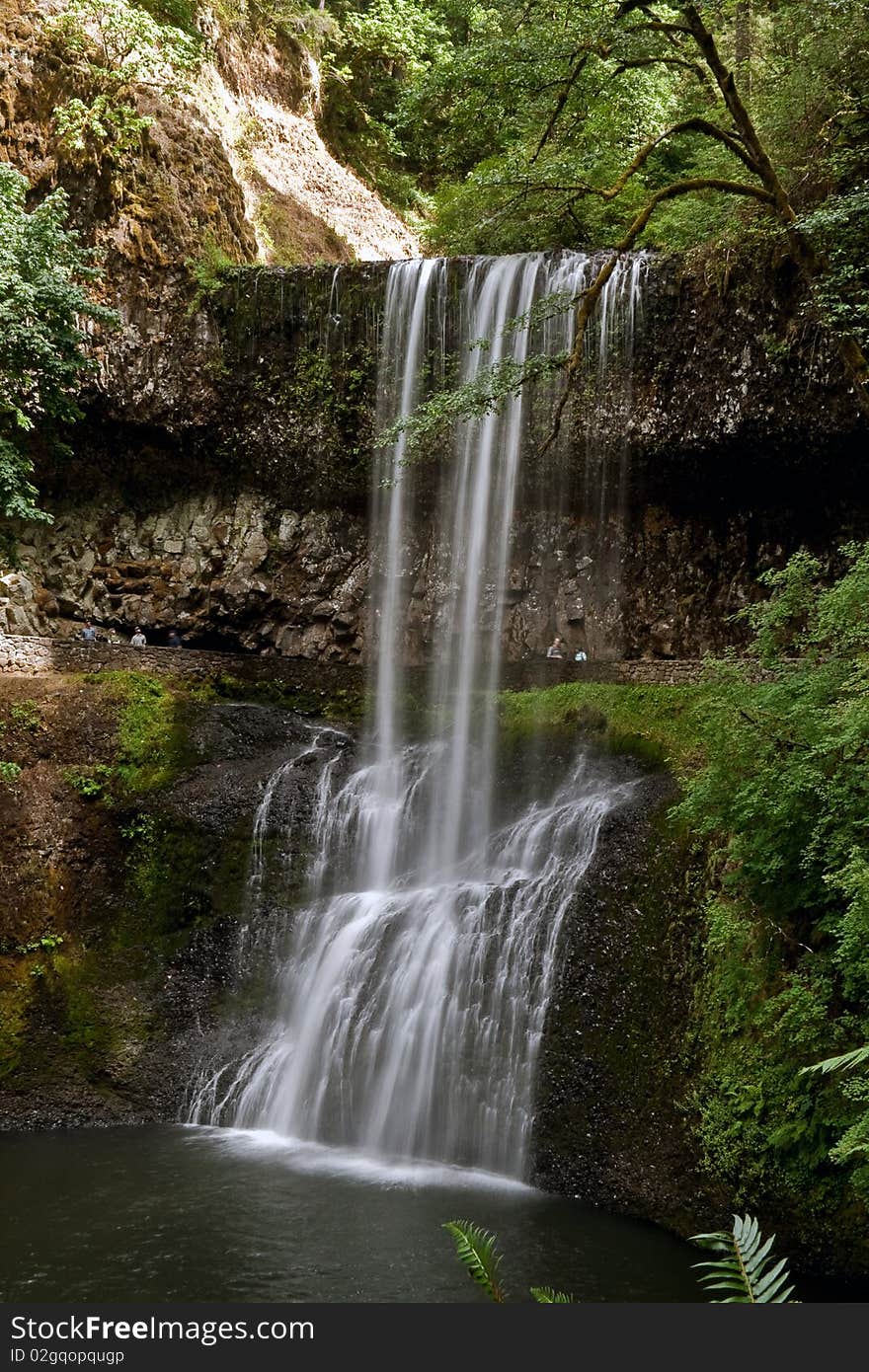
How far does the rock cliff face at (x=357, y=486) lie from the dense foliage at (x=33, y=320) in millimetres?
2980

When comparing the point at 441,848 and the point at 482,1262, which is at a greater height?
the point at 482,1262

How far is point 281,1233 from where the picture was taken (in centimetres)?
941

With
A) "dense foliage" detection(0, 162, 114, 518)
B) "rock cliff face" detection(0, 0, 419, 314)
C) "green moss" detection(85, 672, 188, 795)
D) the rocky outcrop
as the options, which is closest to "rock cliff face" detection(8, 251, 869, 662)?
"rock cliff face" detection(0, 0, 419, 314)

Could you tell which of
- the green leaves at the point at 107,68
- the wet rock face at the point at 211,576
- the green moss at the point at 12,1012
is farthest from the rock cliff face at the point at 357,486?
the green moss at the point at 12,1012

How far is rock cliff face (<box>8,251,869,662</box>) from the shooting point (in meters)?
18.2

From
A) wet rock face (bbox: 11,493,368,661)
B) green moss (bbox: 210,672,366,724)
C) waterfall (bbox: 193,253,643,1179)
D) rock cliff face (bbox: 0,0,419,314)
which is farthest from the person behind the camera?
wet rock face (bbox: 11,493,368,661)

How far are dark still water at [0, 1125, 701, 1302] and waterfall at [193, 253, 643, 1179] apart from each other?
0.79m

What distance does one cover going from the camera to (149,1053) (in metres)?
13.7

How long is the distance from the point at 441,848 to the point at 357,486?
28.5 ft

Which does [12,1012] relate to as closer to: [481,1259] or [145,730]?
[145,730]

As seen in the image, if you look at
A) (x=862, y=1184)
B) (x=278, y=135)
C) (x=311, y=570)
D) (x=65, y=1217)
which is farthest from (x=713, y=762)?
(x=278, y=135)

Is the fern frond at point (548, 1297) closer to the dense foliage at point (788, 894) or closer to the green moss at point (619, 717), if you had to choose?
the dense foliage at point (788, 894)

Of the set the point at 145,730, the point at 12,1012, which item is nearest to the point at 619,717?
the point at 145,730

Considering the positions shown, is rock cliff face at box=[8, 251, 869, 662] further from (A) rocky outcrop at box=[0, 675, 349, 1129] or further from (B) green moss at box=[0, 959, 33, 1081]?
(B) green moss at box=[0, 959, 33, 1081]
